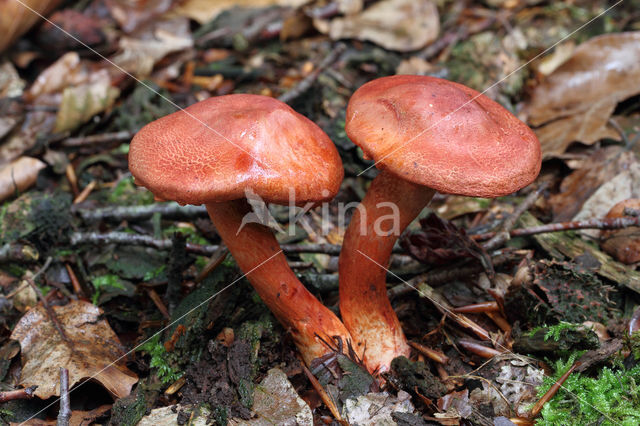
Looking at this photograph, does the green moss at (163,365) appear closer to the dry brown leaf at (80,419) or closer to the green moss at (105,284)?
the dry brown leaf at (80,419)

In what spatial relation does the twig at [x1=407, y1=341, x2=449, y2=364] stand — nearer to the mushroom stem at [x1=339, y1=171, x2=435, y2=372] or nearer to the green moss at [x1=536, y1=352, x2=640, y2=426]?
the mushroom stem at [x1=339, y1=171, x2=435, y2=372]

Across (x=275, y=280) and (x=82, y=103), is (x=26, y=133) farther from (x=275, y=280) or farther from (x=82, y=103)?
(x=275, y=280)

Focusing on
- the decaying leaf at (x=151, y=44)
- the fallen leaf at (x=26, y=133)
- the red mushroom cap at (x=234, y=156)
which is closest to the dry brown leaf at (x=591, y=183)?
the red mushroom cap at (x=234, y=156)

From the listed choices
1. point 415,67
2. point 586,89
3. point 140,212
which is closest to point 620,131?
point 586,89

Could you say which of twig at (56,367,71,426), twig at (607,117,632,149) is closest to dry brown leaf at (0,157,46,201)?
twig at (56,367,71,426)

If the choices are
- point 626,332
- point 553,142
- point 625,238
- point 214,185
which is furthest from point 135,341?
point 553,142

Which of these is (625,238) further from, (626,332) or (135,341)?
(135,341)
